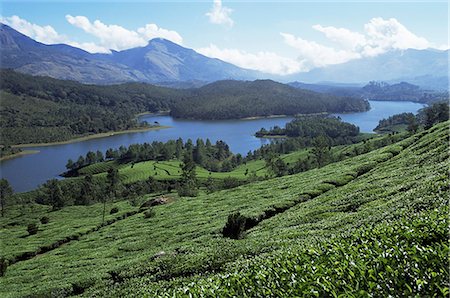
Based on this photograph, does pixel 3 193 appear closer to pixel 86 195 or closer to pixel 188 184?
pixel 86 195

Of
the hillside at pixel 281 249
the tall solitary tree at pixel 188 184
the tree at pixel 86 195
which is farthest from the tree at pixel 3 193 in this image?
the hillside at pixel 281 249

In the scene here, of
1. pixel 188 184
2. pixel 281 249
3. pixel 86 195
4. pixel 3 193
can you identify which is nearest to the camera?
pixel 281 249

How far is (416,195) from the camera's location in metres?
21.9

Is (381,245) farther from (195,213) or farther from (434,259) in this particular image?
(195,213)

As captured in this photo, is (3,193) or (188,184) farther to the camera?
(3,193)

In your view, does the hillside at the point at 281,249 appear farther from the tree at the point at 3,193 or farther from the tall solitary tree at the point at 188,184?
the tree at the point at 3,193

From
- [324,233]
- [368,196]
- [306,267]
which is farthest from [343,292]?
[368,196]

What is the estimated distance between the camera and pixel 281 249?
20328 millimetres

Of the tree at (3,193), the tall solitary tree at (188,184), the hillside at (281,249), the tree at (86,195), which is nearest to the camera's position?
the hillside at (281,249)

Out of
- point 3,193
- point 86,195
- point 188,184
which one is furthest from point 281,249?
point 3,193

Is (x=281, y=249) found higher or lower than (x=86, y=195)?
higher

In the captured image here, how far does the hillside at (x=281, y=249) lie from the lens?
10.5m

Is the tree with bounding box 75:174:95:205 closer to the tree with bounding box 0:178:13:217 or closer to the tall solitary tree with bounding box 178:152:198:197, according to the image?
the tree with bounding box 0:178:13:217

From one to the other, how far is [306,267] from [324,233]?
11.1 metres
